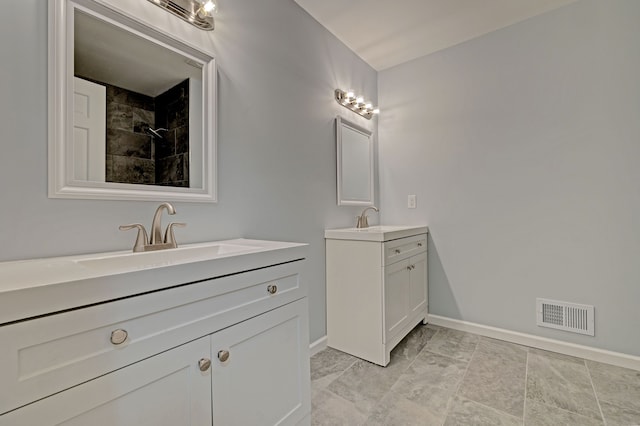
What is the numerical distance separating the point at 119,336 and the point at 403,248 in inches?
72.1

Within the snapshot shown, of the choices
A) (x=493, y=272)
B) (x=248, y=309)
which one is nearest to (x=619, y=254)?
(x=493, y=272)

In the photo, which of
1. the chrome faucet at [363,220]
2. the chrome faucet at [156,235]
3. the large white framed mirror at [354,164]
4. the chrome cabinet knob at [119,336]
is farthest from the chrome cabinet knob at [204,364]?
the chrome faucet at [363,220]

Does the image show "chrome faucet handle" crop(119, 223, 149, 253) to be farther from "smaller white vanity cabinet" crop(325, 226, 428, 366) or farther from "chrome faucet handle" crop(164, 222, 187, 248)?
"smaller white vanity cabinet" crop(325, 226, 428, 366)

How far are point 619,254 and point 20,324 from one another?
2.88 m

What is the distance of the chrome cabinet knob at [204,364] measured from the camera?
85 centimetres

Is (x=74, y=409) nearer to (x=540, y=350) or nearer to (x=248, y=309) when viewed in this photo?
(x=248, y=309)

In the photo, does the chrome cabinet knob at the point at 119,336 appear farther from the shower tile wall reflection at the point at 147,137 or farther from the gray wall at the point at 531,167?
the gray wall at the point at 531,167

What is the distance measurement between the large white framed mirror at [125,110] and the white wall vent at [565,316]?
8.00 ft

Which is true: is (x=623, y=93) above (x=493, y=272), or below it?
above

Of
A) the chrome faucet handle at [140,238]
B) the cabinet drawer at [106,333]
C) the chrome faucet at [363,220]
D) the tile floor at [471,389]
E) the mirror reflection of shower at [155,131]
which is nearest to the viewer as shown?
the cabinet drawer at [106,333]

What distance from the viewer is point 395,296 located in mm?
1987

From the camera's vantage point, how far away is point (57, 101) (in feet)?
3.22

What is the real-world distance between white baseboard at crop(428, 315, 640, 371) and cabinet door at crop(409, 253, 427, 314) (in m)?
0.27

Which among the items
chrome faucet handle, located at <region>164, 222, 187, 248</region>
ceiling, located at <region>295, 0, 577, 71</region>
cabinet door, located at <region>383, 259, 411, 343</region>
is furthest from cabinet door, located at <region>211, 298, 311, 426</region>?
ceiling, located at <region>295, 0, 577, 71</region>
